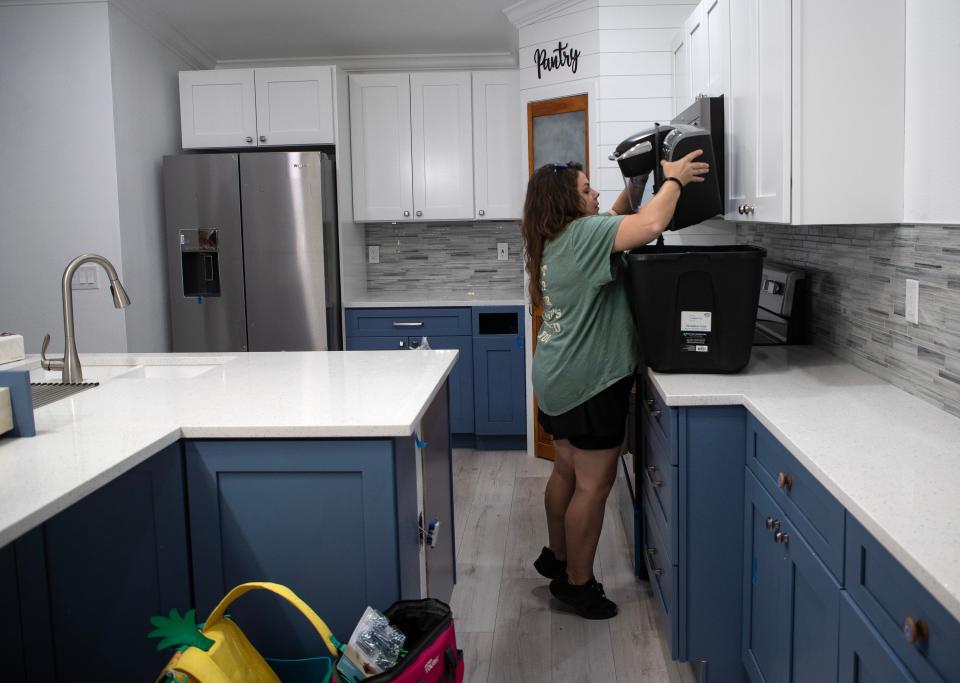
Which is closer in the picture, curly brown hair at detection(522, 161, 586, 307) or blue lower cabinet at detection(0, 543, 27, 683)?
blue lower cabinet at detection(0, 543, 27, 683)

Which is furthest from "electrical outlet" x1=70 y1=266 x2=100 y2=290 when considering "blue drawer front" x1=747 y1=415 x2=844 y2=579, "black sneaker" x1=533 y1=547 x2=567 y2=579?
"blue drawer front" x1=747 y1=415 x2=844 y2=579

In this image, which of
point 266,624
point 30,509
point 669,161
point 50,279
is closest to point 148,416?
point 266,624

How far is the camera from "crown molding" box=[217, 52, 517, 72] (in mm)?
5469

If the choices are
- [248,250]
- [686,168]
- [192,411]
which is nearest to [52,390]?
[192,411]

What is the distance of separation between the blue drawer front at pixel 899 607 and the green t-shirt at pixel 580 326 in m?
1.21

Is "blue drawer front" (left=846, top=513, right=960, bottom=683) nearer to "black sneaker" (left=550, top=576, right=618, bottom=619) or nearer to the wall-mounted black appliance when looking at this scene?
the wall-mounted black appliance

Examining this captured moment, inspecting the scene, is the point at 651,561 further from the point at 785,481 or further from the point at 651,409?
the point at 785,481

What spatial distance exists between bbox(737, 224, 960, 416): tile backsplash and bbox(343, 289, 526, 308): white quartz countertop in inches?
84.2

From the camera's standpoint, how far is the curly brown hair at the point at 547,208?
8.75ft

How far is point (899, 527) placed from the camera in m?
1.33

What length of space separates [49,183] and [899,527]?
4219 mm

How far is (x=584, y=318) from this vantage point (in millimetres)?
2674

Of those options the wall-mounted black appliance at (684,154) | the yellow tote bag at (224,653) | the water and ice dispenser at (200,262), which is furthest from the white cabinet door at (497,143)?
the yellow tote bag at (224,653)

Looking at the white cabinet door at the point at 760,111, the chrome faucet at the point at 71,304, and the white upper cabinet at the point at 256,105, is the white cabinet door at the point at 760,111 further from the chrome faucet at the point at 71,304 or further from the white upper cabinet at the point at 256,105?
the white upper cabinet at the point at 256,105
